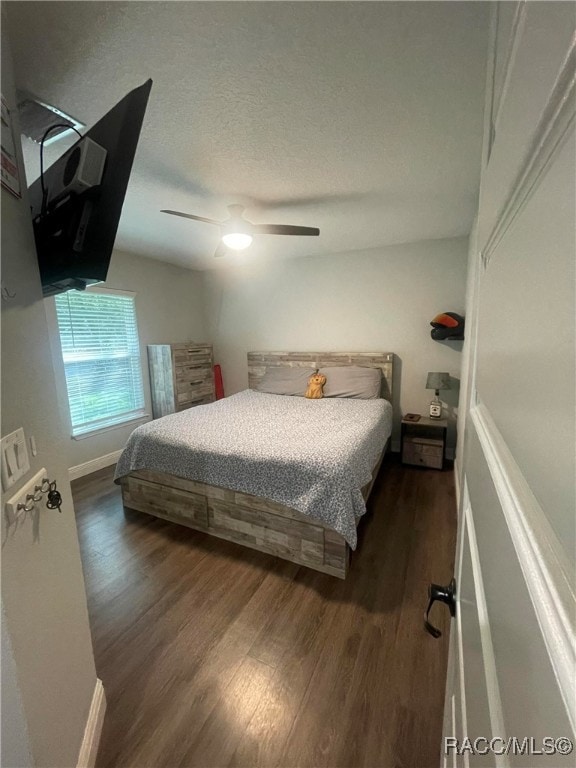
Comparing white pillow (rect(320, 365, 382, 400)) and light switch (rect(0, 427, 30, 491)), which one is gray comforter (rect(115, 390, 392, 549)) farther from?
light switch (rect(0, 427, 30, 491))

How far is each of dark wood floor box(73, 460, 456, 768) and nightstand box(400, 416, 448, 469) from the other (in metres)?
1.05

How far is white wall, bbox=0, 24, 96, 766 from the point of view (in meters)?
0.76

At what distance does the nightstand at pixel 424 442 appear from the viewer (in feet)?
10.3

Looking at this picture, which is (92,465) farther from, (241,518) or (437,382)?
(437,382)

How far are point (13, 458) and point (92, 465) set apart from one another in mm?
3056

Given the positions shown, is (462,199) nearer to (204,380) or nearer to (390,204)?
(390,204)

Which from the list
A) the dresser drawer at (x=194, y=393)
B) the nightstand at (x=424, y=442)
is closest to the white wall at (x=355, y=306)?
the nightstand at (x=424, y=442)

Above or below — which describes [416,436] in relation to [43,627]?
below

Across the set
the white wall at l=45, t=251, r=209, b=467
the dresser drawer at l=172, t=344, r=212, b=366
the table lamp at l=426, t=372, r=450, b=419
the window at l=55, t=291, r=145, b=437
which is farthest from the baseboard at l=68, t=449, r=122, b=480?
the table lamp at l=426, t=372, r=450, b=419

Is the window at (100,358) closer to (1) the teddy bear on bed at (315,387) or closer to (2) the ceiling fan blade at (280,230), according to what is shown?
(2) the ceiling fan blade at (280,230)

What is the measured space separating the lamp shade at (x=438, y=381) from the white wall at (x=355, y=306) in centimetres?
29

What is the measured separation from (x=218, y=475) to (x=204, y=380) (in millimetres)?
2438

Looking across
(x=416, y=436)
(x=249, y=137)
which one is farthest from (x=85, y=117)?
(x=416, y=436)

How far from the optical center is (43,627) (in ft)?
2.82
